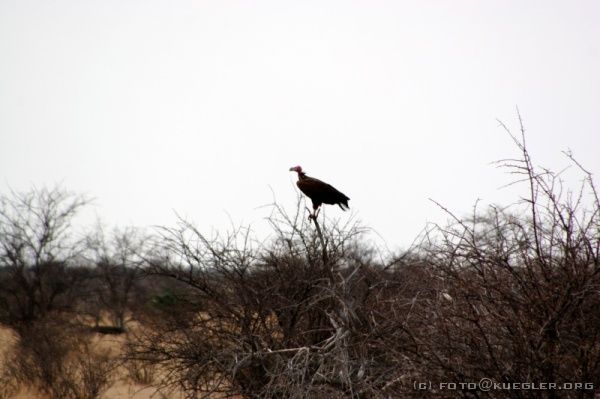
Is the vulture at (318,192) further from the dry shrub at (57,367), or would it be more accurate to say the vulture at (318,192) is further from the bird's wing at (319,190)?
the dry shrub at (57,367)

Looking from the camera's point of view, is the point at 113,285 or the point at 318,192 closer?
the point at 318,192

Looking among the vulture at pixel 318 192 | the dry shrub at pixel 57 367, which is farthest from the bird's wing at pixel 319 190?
the dry shrub at pixel 57 367

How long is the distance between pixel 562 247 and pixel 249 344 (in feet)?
12.9

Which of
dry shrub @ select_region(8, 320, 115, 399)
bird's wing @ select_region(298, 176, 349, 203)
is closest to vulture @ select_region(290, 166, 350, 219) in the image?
bird's wing @ select_region(298, 176, 349, 203)

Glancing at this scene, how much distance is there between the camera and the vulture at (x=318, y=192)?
5140 millimetres

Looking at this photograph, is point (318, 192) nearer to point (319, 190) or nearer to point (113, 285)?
point (319, 190)

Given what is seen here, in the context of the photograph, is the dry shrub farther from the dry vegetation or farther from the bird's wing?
the bird's wing

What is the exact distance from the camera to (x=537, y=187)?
273 centimetres

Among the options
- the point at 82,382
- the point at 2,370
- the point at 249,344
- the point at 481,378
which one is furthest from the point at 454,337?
the point at 2,370

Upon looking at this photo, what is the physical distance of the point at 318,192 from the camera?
5.17 metres

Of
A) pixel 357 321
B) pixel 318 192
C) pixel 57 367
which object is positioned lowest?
pixel 57 367

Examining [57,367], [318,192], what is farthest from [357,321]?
[57,367]

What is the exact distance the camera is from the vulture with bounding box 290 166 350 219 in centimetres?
514

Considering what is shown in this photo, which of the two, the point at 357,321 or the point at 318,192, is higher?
the point at 318,192
